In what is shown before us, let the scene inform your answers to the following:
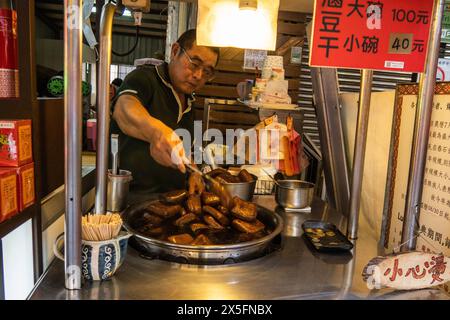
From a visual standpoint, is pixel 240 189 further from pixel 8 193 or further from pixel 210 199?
pixel 8 193

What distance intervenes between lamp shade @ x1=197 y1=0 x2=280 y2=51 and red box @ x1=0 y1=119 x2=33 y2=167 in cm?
67

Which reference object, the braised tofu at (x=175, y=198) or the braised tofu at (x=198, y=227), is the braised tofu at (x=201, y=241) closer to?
the braised tofu at (x=198, y=227)

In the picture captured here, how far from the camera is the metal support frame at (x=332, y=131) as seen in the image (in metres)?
2.16

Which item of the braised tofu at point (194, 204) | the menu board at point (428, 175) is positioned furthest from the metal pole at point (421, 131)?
the braised tofu at point (194, 204)

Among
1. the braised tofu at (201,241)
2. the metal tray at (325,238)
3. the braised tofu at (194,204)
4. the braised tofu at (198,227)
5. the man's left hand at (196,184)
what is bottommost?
the metal tray at (325,238)

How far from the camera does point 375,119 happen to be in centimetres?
195

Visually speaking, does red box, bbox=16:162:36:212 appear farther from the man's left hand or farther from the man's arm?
the man's left hand

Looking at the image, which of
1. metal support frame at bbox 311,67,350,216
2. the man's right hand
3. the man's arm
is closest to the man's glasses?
the man's arm

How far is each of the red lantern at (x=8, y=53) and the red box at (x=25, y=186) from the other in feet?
0.79

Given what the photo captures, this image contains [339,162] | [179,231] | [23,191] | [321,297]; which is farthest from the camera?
[339,162]
